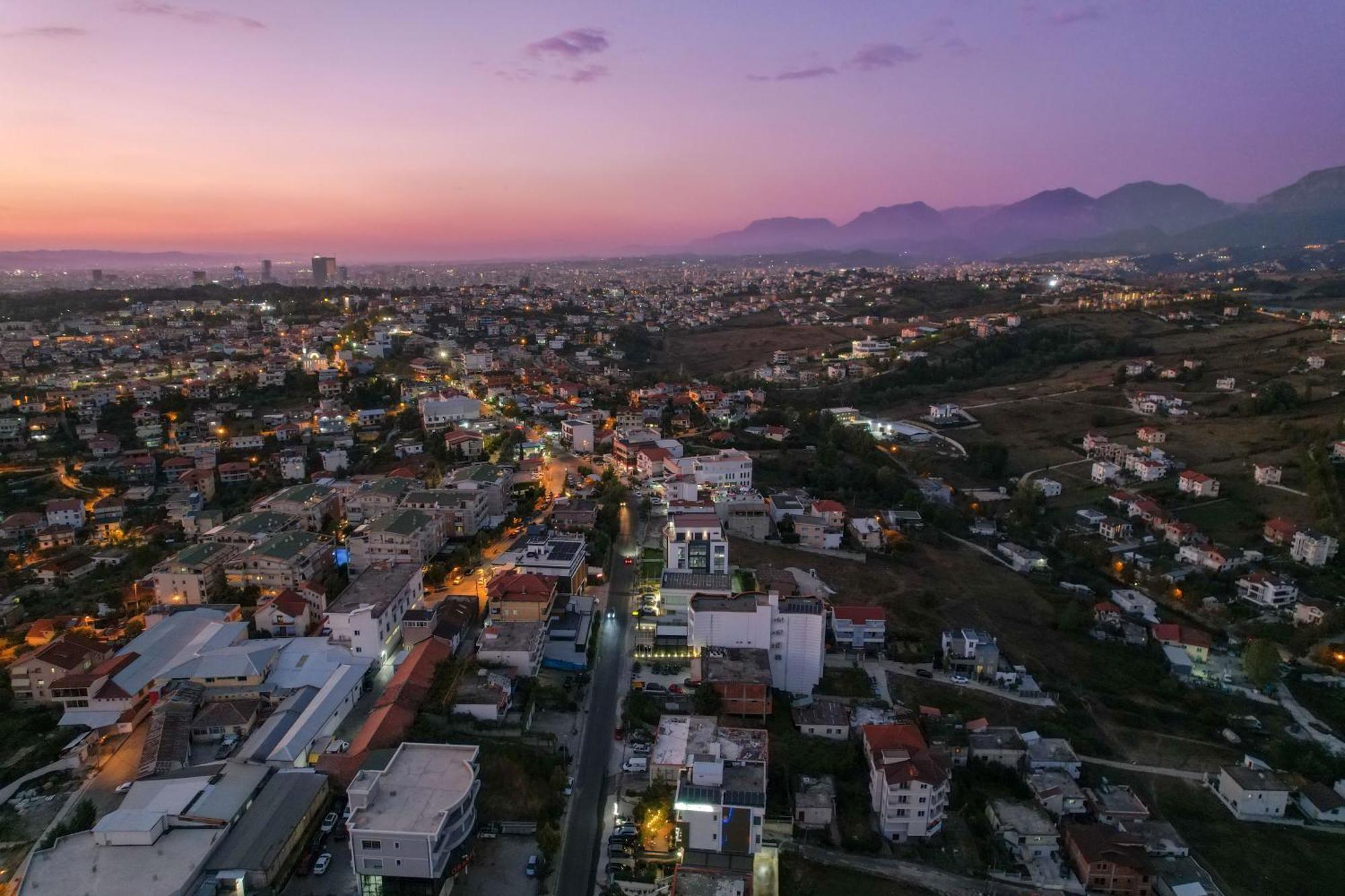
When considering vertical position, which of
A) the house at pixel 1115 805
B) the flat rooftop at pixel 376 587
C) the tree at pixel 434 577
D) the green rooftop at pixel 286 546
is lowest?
the house at pixel 1115 805

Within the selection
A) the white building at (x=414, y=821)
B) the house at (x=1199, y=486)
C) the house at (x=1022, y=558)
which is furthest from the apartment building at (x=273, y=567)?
the house at (x=1199, y=486)

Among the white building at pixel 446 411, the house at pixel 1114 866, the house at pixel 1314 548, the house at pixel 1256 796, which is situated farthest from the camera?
the white building at pixel 446 411

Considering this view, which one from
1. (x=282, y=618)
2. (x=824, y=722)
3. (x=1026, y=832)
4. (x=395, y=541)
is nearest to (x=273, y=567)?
(x=282, y=618)

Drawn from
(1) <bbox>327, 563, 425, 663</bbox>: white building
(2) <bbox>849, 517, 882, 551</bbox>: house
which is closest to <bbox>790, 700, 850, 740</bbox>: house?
(1) <bbox>327, 563, 425, 663</bbox>: white building

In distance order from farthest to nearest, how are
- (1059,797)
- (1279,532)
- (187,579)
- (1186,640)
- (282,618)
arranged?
(1279,532) < (1186,640) < (187,579) < (282,618) < (1059,797)

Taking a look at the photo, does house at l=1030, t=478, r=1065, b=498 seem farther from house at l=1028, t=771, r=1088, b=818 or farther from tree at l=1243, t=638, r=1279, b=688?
house at l=1028, t=771, r=1088, b=818

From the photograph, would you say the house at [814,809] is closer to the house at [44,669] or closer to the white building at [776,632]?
the white building at [776,632]

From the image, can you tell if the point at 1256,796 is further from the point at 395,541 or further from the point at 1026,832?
the point at 395,541
